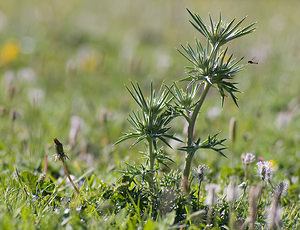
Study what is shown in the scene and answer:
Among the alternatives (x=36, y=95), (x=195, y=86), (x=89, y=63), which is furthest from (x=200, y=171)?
(x=89, y=63)

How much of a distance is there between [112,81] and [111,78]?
110 millimetres

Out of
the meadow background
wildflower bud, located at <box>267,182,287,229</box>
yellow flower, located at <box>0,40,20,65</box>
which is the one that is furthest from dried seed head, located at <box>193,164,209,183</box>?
yellow flower, located at <box>0,40,20,65</box>

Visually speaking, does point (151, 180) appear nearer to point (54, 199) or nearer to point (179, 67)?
point (54, 199)

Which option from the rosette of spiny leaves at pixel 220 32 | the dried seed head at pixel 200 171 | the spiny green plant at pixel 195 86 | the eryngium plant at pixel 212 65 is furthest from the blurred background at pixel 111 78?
the dried seed head at pixel 200 171

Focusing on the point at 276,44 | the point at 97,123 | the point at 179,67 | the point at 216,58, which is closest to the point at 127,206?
the point at 216,58

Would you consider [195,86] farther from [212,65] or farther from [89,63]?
[89,63]

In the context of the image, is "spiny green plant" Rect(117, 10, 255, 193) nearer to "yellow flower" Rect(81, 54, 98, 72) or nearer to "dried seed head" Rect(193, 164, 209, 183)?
"dried seed head" Rect(193, 164, 209, 183)

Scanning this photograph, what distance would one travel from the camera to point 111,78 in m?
6.12

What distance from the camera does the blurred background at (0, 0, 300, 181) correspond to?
12.1 feet

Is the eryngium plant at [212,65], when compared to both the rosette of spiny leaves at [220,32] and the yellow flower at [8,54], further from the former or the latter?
the yellow flower at [8,54]

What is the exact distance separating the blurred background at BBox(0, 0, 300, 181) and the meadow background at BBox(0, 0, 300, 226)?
16 millimetres

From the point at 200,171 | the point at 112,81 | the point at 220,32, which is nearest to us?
the point at 220,32

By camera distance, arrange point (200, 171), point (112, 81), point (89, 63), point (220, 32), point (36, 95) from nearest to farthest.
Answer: point (220, 32) → point (200, 171) → point (36, 95) → point (112, 81) → point (89, 63)

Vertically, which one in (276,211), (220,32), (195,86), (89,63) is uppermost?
(89,63)
